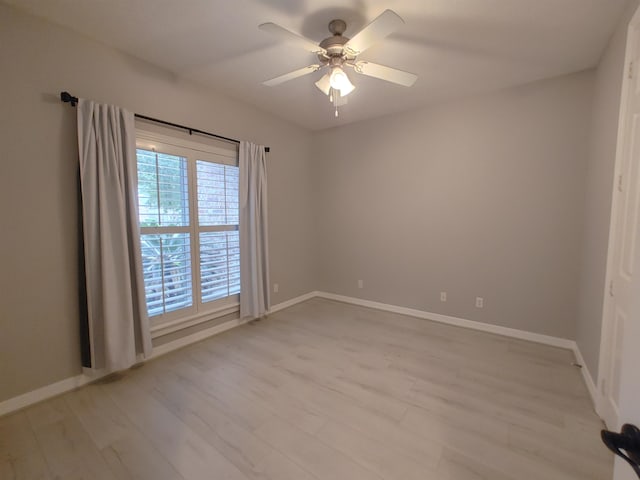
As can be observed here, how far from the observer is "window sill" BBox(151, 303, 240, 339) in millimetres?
2625

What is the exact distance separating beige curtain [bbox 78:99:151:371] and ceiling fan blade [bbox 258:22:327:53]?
1.46m

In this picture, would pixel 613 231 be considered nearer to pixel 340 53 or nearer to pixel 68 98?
pixel 340 53

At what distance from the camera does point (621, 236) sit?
1632 millimetres

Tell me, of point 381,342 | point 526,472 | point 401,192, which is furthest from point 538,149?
point 526,472

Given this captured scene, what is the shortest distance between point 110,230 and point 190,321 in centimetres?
120

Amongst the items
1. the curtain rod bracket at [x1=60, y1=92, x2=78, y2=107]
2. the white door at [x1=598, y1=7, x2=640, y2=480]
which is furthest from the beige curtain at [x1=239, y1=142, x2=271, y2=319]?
the white door at [x1=598, y1=7, x2=640, y2=480]

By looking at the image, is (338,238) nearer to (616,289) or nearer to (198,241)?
(198,241)

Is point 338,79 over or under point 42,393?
over

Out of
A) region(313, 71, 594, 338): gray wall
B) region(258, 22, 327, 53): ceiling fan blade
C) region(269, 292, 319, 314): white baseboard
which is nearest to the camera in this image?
region(258, 22, 327, 53): ceiling fan blade

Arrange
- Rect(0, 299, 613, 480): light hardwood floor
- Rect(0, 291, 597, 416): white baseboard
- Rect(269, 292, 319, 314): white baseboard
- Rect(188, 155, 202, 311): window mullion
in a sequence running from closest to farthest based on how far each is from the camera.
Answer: Rect(0, 299, 613, 480): light hardwood floor < Rect(0, 291, 597, 416): white baseboard < Rect(188, 155, 202, 311): window mullion < Rect(269, 292, 319, 314): white baseboard

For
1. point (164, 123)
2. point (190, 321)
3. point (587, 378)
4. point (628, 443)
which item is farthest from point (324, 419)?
point (164, 123)

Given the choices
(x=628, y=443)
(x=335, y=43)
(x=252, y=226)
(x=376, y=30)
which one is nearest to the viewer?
(x=628, y=443)

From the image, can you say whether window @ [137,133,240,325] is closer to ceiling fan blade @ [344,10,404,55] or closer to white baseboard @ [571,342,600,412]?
ceiling fan blade @ [344,10,404,55]

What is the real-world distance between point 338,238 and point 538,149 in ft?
8.60
